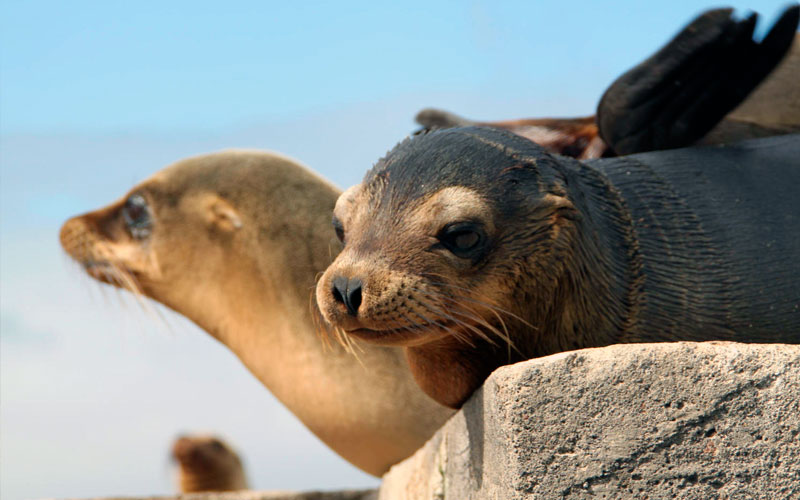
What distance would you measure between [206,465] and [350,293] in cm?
325

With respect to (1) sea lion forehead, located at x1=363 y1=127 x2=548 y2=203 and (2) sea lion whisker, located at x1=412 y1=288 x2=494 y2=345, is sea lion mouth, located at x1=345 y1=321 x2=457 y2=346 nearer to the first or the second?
(2) sea lion whisker, located at x1=412 y1=288 x2=494 y2=345

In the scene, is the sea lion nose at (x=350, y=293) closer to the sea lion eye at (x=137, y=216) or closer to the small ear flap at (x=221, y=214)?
the small ear flap at (x=221, y=214)

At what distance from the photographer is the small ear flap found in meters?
3.90

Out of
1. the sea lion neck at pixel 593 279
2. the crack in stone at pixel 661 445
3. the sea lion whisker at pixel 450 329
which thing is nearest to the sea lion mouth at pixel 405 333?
the sea lion whisker at pixel 450 329

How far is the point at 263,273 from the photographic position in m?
3.82

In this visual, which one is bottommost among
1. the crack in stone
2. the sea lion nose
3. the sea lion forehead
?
the crack in stone

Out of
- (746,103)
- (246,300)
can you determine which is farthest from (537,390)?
(246,300)

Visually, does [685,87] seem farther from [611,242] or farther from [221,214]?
[221,214]

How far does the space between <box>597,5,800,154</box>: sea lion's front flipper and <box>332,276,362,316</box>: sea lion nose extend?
1259 mm

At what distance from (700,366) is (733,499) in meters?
0.24

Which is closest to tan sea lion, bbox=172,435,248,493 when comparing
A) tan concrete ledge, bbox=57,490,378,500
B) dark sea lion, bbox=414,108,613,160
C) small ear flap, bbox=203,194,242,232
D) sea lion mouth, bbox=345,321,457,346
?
tan concrete ledge, bbox=57,490,378,500

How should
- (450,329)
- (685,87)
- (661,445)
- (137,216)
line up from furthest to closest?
(137,216) → (685,87) → (450,329) → (661,445)

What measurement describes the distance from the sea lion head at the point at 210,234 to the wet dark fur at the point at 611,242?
1.37m

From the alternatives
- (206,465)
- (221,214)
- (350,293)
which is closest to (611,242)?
(350,293)
